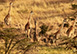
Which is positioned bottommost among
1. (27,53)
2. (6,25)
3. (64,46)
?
(64,46)

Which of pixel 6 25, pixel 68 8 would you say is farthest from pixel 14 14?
pixel 68 8

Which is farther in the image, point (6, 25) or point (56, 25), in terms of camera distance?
point (56, 25)

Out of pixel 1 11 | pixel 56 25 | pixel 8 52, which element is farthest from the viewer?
pixel 56 25

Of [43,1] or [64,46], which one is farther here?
[43,1]

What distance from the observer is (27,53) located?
247 inches

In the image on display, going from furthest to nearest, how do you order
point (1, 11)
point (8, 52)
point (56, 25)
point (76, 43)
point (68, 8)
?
1. point (68, 8)
2. point (56, 25)
3. point (1, 11)
4. point (76, 43)
5. point (8, 52)

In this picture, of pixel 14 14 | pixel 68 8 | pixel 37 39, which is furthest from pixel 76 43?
pixel 68 8

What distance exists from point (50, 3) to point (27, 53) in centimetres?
1021

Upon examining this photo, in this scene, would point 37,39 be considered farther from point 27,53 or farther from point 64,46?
point 27,53

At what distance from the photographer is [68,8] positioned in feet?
49.6

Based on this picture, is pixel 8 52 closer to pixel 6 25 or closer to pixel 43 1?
pixel 6 25

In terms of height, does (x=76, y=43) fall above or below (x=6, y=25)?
below

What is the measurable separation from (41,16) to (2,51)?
6956 mm

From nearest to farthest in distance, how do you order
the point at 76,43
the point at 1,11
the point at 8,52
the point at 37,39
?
the point at 8,52 → the point at 76,43 → the point at 37,39 → the point at 1,11
